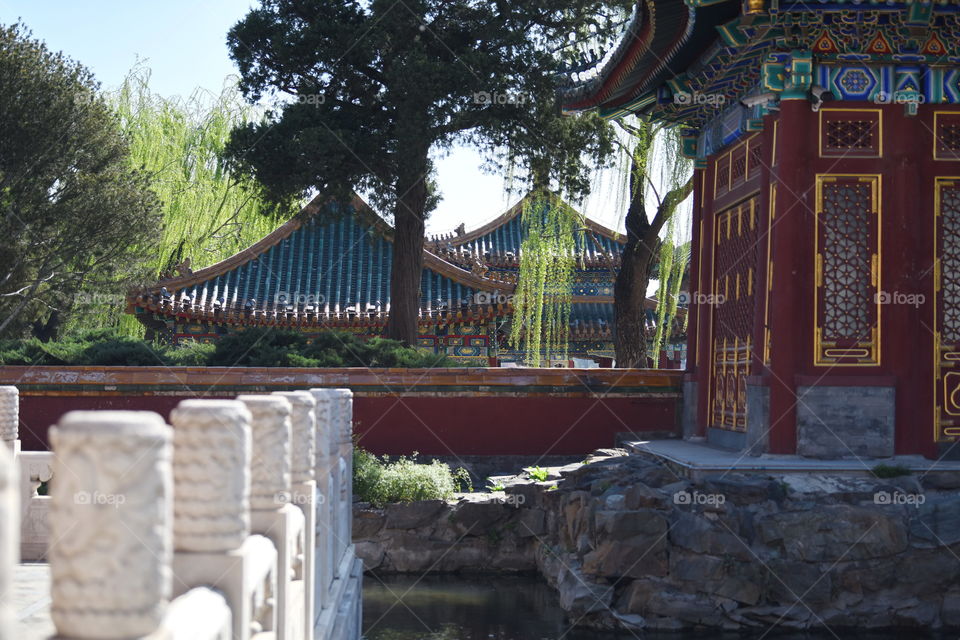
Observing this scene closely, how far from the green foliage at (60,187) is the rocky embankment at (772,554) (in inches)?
420

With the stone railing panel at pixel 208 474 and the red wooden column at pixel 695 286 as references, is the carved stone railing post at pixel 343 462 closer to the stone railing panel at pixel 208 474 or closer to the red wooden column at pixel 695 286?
the stone railing panel at pixel 208 474

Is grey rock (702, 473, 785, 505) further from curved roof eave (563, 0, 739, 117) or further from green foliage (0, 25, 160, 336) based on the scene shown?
green foliage (0, 25, 160, 336)

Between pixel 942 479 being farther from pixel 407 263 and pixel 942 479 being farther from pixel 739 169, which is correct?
pixel 407 263

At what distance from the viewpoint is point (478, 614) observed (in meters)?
8.96

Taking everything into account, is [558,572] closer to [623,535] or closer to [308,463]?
[623,535]

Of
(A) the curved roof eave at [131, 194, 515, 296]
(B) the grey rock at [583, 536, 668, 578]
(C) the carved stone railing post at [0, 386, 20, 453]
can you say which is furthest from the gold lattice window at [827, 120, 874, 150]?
(A) the curved roof eave at [131, 194, 515, 296]

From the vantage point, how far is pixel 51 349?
40.0 feet

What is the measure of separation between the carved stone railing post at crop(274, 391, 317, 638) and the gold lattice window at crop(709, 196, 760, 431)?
5697 mm

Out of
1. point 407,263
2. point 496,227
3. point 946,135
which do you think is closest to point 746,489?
point 946,135

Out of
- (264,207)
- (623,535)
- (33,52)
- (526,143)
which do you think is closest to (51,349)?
(264,207)

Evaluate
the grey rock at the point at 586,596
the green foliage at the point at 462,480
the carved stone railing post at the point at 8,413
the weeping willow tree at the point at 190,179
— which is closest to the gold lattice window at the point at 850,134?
the grey rock at the point at 586,596

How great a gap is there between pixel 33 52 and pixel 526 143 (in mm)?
7103

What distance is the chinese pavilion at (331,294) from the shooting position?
1789 cm

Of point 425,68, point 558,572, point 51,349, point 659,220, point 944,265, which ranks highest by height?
point 425,68
